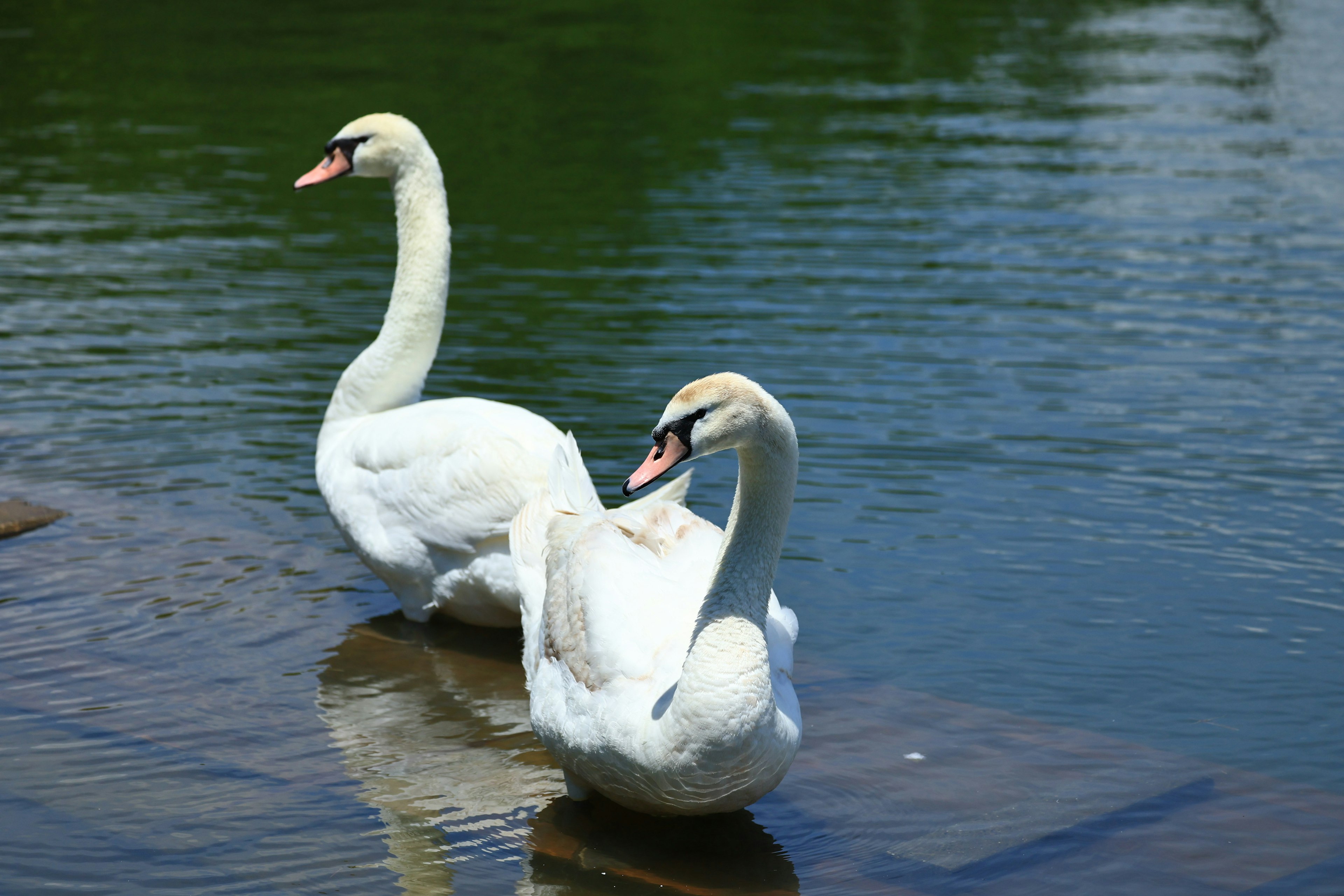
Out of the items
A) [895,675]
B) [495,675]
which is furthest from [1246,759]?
[495,675]

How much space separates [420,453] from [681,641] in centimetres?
239

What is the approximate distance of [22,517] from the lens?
8789mm

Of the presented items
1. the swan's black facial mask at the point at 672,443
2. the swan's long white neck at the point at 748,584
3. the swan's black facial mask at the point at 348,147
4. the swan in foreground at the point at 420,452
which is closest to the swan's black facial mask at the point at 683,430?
the swan's black facial mask at the point at 672,443

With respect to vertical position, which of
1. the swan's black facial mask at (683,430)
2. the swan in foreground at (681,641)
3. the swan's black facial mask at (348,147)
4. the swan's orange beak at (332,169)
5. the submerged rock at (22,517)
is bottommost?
the submerged rock at (22,517)

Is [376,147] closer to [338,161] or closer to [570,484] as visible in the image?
[338,161]

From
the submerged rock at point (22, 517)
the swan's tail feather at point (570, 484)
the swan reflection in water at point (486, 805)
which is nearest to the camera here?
the swan reflection in water at point (486, 805)

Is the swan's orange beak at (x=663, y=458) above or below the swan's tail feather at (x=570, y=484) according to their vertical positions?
above

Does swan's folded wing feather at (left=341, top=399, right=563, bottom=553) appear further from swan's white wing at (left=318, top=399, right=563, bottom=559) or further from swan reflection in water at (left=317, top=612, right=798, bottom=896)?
swan reflection in water at (left=317, top=612, right=798, bottom=896)

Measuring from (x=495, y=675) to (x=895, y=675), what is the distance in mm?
1922

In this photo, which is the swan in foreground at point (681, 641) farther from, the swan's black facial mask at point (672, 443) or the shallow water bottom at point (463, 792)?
the shallow water bottom at point (463, 792)

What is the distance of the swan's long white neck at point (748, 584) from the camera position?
5.12 metres

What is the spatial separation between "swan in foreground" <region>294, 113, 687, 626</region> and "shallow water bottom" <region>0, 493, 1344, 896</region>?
437mm

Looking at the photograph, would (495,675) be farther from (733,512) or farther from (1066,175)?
(1066,175)

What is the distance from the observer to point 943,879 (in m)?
5.57
